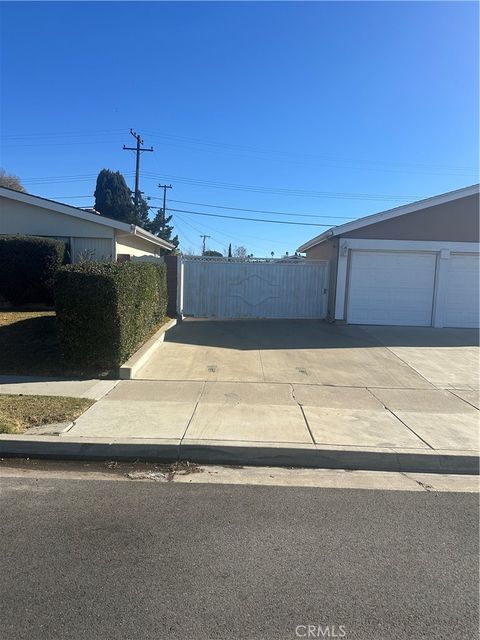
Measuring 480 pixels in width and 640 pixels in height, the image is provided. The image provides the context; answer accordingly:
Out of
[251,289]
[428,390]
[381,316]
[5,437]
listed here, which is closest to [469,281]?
[381,316]

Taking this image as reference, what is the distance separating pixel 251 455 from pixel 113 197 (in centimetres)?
3818

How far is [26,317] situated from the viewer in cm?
1148

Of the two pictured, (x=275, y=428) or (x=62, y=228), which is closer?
(x=275, y=428)

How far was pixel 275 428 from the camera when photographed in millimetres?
5652

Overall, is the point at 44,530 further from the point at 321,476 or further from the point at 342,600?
the point at 321,476

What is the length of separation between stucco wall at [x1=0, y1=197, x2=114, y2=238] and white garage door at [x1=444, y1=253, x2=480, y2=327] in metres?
10.7

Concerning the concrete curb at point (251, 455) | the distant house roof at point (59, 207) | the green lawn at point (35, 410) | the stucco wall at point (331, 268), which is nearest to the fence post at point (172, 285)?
the distant house roof at point (59, 207)

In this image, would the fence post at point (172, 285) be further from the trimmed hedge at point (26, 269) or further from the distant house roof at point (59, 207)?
the trimmed hedge at point (26, 269)

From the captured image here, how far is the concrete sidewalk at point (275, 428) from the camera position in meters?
4.99

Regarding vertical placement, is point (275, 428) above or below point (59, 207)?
below

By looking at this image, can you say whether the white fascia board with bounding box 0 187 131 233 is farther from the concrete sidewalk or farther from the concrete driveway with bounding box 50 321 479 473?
the concrete sidewalk

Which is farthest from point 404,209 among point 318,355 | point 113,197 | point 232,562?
point 113,197

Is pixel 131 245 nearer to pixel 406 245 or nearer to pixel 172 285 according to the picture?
pixel 172 285

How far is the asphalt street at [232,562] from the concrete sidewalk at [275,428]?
0.63 meters
